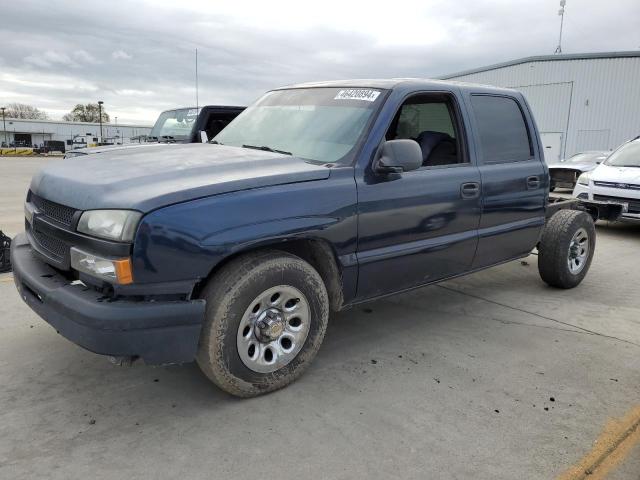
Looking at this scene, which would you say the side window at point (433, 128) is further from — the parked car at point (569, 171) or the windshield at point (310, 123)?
the parked car at point (569, 171)

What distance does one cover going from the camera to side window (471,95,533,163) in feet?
13.6

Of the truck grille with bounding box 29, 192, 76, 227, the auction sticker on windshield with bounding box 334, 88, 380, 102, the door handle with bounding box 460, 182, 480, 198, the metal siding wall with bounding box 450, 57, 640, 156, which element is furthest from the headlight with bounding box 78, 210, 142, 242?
the metal siding wall with bounding box 450, 57, 640, 156

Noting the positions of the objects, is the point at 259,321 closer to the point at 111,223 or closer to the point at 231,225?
the point at 231,225

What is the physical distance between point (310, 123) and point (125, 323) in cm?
190

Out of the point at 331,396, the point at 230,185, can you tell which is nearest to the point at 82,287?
→ the point at 230,185

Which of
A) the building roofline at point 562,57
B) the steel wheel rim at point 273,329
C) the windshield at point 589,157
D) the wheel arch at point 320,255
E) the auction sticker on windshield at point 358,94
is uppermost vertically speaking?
→ the building roofline at point 562,57

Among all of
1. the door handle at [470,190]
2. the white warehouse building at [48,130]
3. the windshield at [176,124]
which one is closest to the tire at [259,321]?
the door handle at [470,190]

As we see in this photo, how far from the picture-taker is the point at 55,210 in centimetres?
287

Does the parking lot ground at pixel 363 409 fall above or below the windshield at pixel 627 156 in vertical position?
below

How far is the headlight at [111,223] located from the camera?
2.42 m

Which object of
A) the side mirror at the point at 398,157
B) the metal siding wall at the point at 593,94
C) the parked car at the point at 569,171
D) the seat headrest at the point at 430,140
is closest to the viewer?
the side mirror at the point at 398,157

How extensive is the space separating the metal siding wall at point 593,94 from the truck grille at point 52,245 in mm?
27056

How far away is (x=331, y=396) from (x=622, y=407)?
1.69 meters

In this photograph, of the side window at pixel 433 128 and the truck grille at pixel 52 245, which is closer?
the truck grille at pixel 52 245
